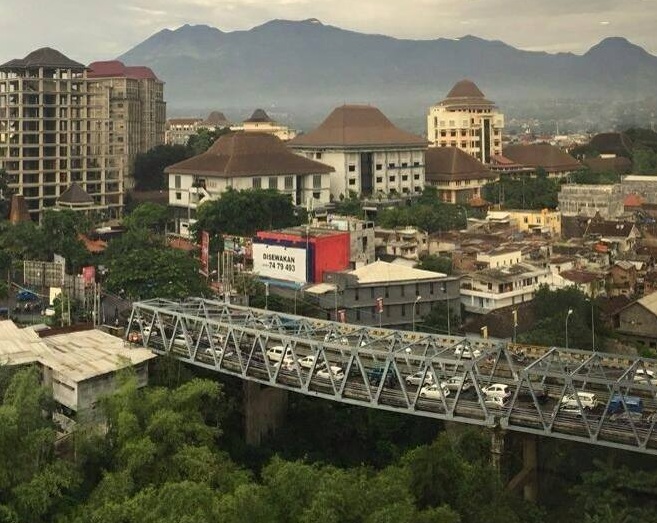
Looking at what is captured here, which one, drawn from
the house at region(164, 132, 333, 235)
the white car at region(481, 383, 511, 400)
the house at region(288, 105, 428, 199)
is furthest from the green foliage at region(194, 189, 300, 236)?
the white car at region(481, 383, 511, 400)

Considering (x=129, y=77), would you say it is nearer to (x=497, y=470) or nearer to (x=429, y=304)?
(x=429, y=304)

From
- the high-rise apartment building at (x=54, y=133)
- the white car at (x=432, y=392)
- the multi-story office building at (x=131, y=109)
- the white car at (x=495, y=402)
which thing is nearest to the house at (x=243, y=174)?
the high-rise apartment building at (x=54, y=133)

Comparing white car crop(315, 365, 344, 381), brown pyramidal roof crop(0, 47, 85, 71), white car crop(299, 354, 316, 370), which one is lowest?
white car crop(315, 365, 344, 381)

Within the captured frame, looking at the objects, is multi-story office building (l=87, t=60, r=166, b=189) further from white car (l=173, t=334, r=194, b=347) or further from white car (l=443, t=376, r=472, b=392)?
white car (l=443, t=376, r=472, b=392)

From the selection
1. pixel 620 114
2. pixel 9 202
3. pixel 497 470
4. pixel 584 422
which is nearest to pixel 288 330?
pixel 497 470

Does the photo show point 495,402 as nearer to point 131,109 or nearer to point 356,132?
point 356,132

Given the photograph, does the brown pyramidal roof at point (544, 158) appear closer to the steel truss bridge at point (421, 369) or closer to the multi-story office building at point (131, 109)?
the multi-story office building at point (131, 109)

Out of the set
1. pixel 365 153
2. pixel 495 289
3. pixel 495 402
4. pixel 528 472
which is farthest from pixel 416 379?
pixel 365 153
